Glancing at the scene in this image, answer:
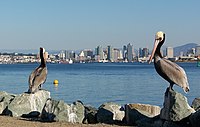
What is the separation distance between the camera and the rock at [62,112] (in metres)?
16.3

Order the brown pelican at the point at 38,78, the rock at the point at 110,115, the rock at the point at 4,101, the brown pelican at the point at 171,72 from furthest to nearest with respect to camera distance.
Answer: the rock at the point at 4,101, the brown pelican at the point at 38,78, the rock at the point at 110,115, the brown pelican at the point at 171,72

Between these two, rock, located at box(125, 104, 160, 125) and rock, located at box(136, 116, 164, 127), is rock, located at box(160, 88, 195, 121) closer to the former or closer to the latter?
rock, located at box(136, 116, 164, 127)

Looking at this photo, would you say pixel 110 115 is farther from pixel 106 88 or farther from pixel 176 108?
pixel 106 88

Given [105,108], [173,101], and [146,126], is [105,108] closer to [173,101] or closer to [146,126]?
[146,126]

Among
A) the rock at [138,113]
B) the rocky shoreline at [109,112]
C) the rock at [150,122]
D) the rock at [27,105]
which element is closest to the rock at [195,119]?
the rocky shoreline at [109,112]

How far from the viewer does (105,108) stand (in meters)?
17.5

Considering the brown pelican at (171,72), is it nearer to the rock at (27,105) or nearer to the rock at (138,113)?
the rock at (138,113)

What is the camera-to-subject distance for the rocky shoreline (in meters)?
14.2

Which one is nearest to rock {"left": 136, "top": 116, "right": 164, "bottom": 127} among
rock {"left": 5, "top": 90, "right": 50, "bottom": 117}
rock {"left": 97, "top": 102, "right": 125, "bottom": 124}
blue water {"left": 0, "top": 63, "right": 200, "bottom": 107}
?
rock {"left": 97, "top": 102, "right": 125, "bottom": 124}

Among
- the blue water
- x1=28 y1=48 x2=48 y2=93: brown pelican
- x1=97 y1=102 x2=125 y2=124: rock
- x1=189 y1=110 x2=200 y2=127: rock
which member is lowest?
the blue water

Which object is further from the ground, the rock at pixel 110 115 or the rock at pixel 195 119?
the rock at pixel 195 119

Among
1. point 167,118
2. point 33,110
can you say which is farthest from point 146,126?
point 33,110

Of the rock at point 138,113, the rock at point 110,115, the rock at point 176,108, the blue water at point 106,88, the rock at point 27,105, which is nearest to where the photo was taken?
the rock at point 176,108

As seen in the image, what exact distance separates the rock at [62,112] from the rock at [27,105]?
1247mm
